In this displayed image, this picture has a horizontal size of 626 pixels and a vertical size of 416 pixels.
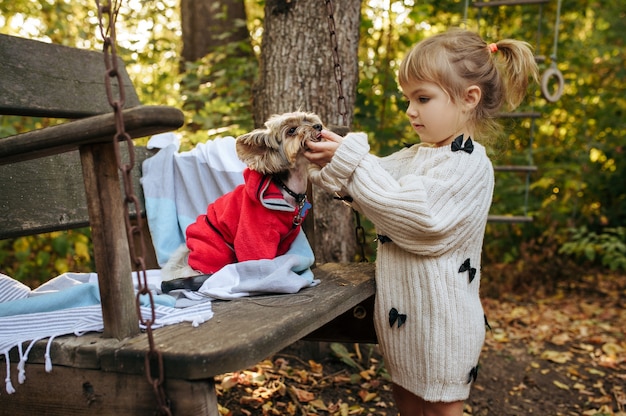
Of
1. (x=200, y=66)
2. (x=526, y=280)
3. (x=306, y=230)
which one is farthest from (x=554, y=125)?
(x=306, y=230)

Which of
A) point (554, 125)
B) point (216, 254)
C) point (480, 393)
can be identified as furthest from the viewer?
point (554, 125)

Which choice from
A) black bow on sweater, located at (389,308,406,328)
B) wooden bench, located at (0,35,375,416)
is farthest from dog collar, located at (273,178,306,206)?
black bow on sweater, located at (389,308,406,328)

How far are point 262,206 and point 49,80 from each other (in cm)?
131

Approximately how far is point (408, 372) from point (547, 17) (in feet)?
20.5

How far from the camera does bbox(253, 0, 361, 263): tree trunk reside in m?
3.34

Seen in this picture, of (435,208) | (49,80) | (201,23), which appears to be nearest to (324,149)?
(435,208)

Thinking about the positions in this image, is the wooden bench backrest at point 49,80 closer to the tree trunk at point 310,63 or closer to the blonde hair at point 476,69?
the tree trunk at point 310,63

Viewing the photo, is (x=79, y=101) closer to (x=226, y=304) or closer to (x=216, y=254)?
(x=216, y=254)

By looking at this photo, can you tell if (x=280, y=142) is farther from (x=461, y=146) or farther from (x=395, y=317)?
(x=395, y=317)

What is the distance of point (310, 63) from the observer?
11.0 ft

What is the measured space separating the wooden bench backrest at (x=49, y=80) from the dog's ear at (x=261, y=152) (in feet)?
3.33

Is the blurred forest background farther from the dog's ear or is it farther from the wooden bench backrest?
the dog's ear

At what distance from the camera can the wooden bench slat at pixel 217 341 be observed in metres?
1.39

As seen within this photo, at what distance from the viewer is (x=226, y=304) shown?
1.93 meters
